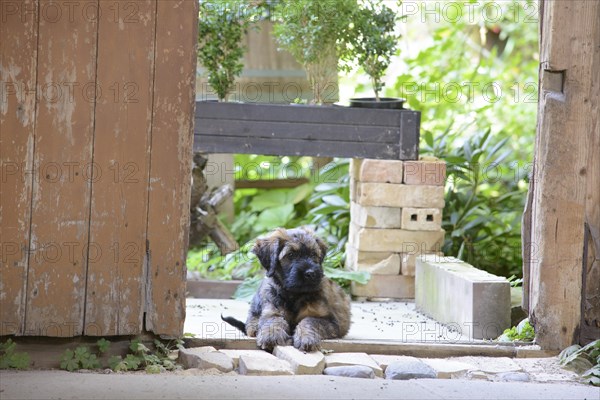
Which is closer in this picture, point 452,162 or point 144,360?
point 144,360

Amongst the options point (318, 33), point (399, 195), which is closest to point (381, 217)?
point (399, 195)

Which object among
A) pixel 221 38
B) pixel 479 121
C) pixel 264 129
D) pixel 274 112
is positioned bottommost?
pixel 264 129

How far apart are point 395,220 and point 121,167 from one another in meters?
3.60

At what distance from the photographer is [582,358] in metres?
5.20

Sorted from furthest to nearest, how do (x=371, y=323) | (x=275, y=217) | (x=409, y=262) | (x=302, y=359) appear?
(x=275, y=217)
(x=409, y=262)
(x=371, y=323)
(x=302, y=359)

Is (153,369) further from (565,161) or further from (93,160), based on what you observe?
(565,161)

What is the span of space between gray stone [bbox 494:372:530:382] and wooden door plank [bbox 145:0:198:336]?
1.89 m

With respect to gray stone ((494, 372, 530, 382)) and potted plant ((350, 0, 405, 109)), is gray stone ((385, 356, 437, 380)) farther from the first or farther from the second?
potted plant ((350, 0, 405, 109))

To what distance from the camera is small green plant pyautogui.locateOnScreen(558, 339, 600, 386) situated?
201 inches

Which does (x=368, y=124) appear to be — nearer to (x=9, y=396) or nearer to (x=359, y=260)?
(x=359, y=260)

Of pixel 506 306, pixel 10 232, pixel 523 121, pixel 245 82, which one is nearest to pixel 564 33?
pixel 506 306

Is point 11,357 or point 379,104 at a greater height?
point 379,104

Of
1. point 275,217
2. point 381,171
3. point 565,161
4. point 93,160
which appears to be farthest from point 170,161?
point 275,217

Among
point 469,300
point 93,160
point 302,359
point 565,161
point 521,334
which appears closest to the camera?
point 93,160
